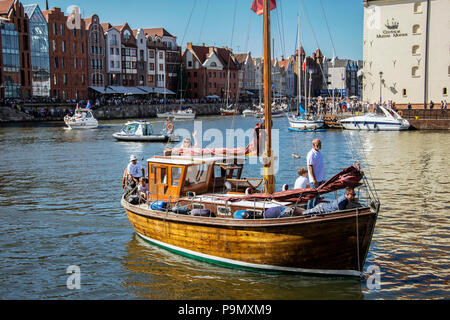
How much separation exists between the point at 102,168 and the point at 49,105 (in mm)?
52353

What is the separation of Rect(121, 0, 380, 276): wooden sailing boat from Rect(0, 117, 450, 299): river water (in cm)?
46

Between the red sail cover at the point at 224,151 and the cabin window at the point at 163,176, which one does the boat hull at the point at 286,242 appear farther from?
the red sail cover at the point at 224,151

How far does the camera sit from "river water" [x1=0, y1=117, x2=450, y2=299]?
39.0 ft

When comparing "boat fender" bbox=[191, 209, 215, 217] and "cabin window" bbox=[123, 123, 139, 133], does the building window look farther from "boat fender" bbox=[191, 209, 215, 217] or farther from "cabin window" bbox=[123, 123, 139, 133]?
"boat fender" bbox=[191, 209, 215, 217]

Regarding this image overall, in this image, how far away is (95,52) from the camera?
97.9 meters

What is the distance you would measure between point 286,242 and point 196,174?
13.5 ft

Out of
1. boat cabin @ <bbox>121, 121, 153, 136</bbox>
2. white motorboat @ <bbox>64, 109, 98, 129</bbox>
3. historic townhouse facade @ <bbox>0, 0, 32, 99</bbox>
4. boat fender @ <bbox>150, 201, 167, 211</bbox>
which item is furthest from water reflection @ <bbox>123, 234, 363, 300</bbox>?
historic townhouse facade @ <bbox>0, 0, 32, 99</bbox>

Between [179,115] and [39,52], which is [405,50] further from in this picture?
[39,52]

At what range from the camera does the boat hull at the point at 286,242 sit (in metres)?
11.3

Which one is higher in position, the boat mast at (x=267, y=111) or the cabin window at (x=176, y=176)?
the boat mast at (x=267, y=111)

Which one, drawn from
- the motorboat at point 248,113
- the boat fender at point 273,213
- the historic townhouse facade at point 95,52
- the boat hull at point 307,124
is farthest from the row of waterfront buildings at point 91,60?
the boat fender at point 273,213

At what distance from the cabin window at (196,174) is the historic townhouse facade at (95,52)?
85483 mm

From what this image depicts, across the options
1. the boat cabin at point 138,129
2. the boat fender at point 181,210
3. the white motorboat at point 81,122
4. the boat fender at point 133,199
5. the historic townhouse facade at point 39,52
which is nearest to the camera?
the boat fender at point 181,210
